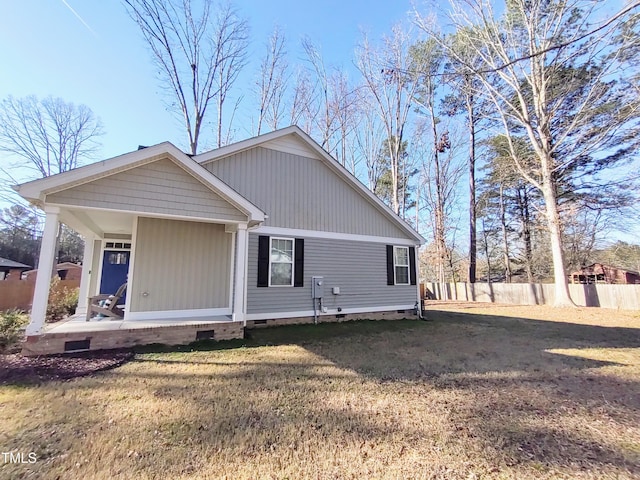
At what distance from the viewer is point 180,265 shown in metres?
6.86

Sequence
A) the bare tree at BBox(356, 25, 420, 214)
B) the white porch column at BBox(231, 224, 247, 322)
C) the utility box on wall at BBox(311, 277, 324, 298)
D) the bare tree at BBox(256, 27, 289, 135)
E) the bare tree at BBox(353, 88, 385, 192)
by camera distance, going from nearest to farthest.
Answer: the white porch column at BBox(231, 224, 247, 322), the utility box on wall at BBox(311, 277, 324, 298), the bare tree at BBox(256, 27, 289, 135), the bare tree at BBox(356, 25, 420, 214), the bare tree at BBox(353, 88, 385, 192)

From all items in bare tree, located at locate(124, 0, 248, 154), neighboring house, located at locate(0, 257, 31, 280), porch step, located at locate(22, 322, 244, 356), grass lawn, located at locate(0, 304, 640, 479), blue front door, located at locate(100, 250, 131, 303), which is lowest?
grass lawn, located at locate(0, 304, 640, 479)

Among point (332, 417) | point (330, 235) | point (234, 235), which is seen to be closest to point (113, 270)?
point (234, 235)

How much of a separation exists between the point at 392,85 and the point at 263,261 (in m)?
14.7

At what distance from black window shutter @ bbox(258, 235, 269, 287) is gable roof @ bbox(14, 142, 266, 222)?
159cm

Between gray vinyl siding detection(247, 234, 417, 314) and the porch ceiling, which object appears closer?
the porch ceiling

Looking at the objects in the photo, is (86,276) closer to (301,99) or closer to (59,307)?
(59,307)

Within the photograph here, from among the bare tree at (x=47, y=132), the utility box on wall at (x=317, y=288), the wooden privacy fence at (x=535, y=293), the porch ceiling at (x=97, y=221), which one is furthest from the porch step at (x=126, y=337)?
the bare tree at (x=47, y=132)

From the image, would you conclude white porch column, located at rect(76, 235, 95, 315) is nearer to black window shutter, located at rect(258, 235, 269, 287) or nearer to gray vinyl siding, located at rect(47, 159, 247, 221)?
gray vinyl siding, located at rect(47, 159, 247, 221)

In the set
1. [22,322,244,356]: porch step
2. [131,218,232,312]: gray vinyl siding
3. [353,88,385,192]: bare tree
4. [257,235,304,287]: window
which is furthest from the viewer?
[353,88,385,192]: bare tree

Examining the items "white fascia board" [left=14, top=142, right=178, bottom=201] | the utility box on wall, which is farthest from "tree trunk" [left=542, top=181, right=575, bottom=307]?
"white fascia board" [left=14, top=142, right=178, bottom=201]

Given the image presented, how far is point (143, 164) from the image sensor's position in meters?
5.60

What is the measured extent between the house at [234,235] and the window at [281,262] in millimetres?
27

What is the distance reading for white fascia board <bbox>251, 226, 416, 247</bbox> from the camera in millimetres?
8181
